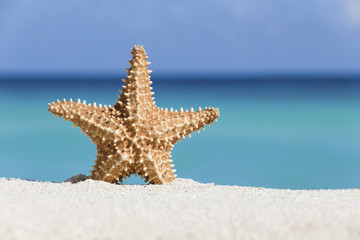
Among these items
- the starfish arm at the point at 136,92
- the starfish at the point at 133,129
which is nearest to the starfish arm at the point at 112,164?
the starfish at the point at 133,129

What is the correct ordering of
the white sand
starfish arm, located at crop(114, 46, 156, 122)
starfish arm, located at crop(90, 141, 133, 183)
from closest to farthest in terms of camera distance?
the white sand → starfish arm, located at crop(90, 141, 133, 183) → starfish arm, located at crop(114, 46, 156, 122)

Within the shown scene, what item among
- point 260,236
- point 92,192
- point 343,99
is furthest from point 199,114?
point 343,99

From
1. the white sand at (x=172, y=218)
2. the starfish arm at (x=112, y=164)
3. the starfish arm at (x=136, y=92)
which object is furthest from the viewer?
the starfish arm at (x=136, y=92)

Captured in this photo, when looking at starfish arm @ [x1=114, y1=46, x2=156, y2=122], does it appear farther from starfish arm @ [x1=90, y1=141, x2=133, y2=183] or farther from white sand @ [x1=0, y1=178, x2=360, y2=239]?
white sand @ [x1=0, y1=178, x2=360, y2=239]

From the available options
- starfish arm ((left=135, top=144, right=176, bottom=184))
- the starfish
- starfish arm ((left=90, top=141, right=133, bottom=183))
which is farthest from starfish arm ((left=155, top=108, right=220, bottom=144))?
starfish arm ((left=90, top=141, right=133, bottom=183))

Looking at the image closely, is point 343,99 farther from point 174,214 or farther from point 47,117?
point 174,214

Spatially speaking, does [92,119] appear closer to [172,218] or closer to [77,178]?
[77,178]

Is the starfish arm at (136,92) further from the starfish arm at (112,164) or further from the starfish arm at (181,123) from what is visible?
the starfish arm at (112,164)
